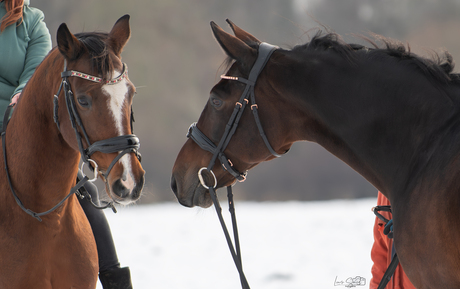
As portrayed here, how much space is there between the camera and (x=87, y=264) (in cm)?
120

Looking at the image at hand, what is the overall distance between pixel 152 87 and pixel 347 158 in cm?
460

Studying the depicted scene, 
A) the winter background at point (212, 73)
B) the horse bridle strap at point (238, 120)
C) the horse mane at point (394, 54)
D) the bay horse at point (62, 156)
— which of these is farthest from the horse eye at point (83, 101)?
the winter background at point (212, 73)

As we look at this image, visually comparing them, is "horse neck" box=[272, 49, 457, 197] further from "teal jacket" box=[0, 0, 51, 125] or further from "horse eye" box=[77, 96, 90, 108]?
"teal jacket" box=[0, 0, 51, 125]

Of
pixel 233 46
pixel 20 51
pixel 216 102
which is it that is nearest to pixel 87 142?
pixel 216 102

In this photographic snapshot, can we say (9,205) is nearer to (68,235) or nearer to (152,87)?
(68,235)

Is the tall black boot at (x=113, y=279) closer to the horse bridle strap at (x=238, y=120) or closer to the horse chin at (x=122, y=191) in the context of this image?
the horse chin at (x=122, y=191)

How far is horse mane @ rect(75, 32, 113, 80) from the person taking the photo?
3.64ft

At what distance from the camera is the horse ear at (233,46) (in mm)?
1089

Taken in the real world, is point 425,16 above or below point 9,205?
above


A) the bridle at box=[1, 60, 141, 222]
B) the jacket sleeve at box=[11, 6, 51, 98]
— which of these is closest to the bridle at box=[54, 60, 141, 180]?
the bridle at box=[1, 60, 141, 222]

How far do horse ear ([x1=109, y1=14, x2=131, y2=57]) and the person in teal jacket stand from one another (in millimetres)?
386

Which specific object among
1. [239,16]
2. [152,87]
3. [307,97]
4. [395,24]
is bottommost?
[307,97]

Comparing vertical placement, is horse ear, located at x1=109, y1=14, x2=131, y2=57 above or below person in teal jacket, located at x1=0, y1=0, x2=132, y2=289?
above

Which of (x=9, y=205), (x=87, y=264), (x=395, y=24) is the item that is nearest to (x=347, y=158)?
(x=87, y=264)
